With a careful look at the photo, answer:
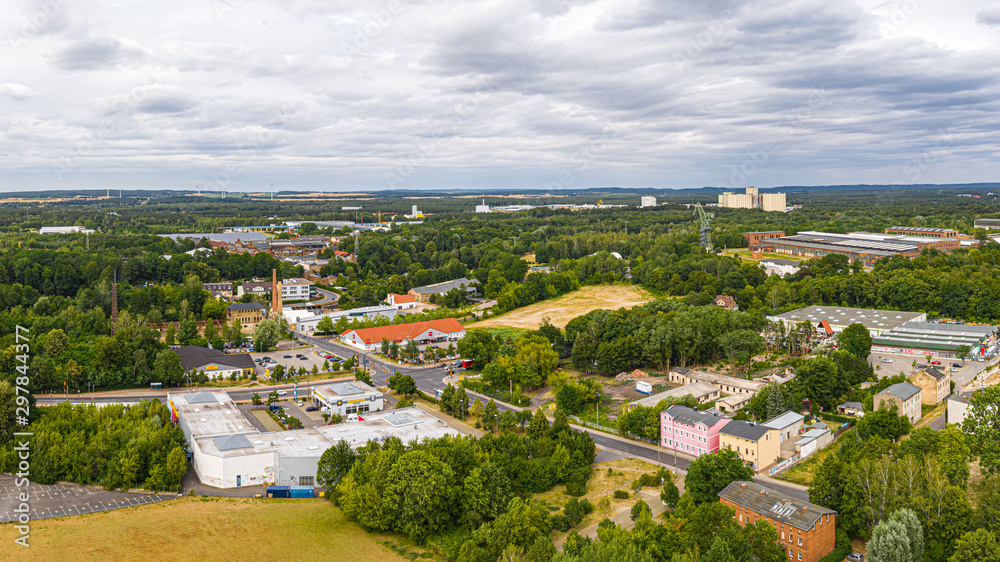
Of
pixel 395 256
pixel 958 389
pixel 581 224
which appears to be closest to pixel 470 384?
pixel 958 389

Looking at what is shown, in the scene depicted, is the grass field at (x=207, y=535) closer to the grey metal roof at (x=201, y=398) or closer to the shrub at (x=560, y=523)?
the shrub at (x=560, y=523)

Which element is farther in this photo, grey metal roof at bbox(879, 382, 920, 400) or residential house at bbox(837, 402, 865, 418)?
residential house at bbox(837, 402, 865, 418)

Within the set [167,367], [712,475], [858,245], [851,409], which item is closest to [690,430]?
[712,475]

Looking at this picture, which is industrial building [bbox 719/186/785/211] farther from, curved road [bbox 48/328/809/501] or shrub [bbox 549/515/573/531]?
shrub [bbox 549/515/573/531]

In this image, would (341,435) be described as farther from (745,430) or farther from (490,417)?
(745,430)

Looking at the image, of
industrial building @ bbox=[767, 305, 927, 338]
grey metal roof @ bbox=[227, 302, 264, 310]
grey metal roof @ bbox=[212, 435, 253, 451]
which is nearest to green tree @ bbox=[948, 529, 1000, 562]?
grey metal roof @ bbox=[212, 435, 253, 451]
